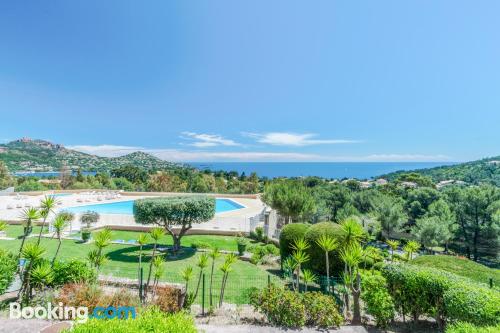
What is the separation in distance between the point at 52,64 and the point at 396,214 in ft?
111

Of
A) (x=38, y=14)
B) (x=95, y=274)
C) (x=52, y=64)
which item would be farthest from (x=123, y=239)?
(x=52, y=64)

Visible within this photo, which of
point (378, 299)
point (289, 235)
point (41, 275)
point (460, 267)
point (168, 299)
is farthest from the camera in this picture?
point (289, 235)

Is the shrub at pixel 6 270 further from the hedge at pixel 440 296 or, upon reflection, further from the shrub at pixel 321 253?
the hedge at pixel 440 296

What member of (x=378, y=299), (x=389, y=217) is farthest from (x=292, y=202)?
(x=389, y=217)

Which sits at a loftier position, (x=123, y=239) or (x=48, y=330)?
(x=48, y=330)

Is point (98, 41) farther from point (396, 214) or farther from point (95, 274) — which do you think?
point (396, 214)

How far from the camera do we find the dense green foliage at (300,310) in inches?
209

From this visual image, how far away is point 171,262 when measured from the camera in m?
11.6

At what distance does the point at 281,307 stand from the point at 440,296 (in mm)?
3352

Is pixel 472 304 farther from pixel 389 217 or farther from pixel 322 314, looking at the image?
pixel 389 217

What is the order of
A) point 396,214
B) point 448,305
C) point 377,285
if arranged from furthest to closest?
point 396,214 → point 377,285 → point 448,305

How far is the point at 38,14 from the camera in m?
15.4

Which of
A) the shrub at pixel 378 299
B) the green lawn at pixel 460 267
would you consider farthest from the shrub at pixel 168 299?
the green lawn at pixel 460 267

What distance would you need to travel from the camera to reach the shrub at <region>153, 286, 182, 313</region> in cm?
573
